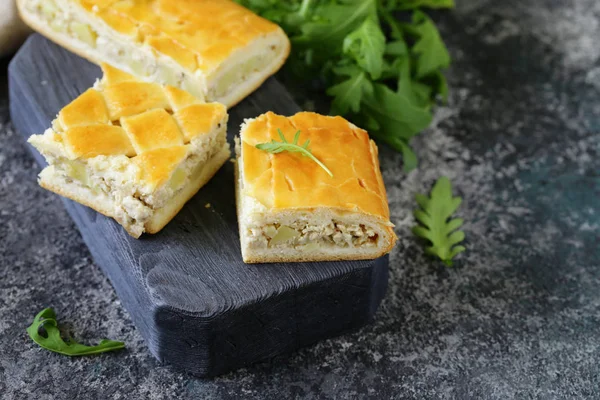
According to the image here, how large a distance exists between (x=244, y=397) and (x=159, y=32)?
5.82ft

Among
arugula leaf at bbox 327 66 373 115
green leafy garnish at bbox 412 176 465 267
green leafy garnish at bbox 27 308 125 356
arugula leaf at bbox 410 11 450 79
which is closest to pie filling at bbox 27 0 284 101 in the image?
arugula leaf at bbox 327 66 373 115

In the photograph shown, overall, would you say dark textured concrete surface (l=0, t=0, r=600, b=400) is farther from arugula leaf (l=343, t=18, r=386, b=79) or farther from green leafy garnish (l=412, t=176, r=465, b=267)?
arugula leaf (l=343, t=18, r=386, b=79)

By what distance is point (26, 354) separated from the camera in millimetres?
3115

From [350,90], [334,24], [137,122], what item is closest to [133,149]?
[137,122]

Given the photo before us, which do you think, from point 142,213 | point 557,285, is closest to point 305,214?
point 142,213

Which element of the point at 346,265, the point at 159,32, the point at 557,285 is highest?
the point at 159,32

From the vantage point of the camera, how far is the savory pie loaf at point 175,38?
3.57 m

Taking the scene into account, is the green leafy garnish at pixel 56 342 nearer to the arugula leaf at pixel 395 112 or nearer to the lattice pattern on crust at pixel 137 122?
the lattice pattern on crust at pixel 137 122

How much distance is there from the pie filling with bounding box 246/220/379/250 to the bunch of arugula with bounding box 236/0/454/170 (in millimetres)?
1011

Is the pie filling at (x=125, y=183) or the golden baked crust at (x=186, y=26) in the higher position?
the golden baked crust at (x=186, y=26)

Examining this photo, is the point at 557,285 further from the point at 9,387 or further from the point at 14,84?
the point at 14,84

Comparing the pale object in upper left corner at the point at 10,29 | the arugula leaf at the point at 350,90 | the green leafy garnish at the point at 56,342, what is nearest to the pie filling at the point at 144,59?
the pale object in upper left corner at the point at 10,29

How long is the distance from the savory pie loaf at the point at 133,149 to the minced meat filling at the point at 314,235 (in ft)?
1.44

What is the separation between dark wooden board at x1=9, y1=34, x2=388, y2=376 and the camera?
290 centimetres
